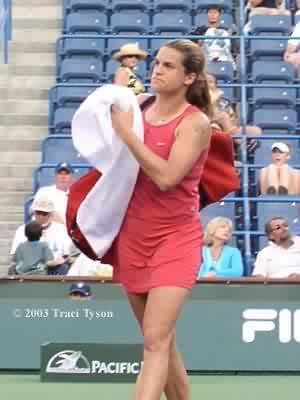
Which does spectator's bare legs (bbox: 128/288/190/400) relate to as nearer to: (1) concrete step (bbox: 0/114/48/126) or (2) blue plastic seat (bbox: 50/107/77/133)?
(2) blue plastic seat (bbox: 50/107/77/133)

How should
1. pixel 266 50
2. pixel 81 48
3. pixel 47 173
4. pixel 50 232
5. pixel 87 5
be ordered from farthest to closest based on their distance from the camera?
1. pixel 87 5
2. pixel 81 48
3. pixel 266 50
4. pixel 47 173
5. pixel 50 232

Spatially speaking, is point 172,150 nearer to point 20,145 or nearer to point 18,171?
point 18,171

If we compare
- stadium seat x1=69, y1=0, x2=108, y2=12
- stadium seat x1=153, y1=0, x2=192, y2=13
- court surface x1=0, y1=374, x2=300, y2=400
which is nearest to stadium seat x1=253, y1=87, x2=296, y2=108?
stadium seat x1=153, y1=0, x2=192, y2=13

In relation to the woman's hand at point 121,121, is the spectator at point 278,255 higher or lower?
lower

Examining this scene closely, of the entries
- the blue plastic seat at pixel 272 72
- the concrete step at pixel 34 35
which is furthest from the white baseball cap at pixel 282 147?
the concrete step at pixel 34 35

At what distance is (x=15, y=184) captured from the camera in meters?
13.9

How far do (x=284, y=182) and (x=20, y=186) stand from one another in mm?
3038

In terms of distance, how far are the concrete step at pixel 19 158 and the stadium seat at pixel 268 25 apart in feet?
10.3

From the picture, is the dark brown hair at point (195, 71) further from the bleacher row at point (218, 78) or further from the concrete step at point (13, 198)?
the concrete step at point (13, 198)

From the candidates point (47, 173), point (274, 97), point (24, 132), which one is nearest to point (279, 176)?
point (274, 97)

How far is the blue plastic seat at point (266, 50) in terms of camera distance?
49.5 ft

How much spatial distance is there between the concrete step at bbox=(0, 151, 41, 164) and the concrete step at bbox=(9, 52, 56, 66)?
5.69 ft

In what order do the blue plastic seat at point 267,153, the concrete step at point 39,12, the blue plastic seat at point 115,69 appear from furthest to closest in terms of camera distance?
the concrete step at point 39,12 → the blue plastic seat at point 115,69 → the blue plastic seat at point 267,153

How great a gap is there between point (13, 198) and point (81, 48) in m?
2.36
